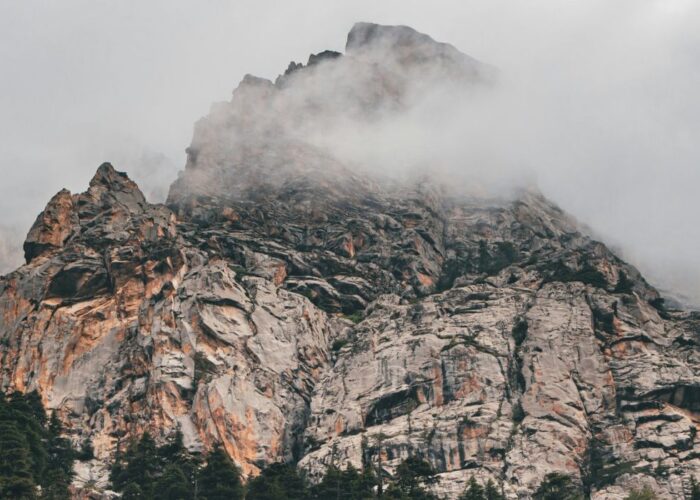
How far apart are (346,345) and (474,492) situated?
4155 cm

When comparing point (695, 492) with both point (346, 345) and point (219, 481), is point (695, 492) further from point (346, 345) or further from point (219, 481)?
point (346, 345)

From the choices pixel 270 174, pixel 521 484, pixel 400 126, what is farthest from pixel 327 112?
pixel 521 484

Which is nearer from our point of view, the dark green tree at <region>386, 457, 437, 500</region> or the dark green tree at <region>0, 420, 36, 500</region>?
the dark green tree at <region>0, 420, 36, 500</region>

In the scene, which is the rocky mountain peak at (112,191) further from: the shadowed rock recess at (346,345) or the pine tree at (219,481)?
the pine tree at (219,481)

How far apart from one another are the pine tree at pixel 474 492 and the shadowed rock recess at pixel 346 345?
392cm

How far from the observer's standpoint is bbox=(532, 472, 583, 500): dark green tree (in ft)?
315

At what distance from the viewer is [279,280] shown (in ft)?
474

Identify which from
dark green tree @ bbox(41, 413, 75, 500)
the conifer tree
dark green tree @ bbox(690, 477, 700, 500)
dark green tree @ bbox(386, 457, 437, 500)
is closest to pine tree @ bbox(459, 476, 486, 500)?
dark green tree @ bbox(386, 457, 437, 500)

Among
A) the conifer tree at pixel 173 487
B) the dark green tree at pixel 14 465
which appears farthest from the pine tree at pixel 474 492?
the dark green tree at pixel 14 465

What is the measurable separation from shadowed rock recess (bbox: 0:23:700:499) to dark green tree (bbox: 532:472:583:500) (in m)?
2.33

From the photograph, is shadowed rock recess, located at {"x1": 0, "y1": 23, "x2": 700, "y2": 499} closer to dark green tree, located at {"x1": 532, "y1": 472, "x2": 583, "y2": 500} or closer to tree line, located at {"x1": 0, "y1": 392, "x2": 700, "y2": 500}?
dark green tree, located at {"x1": 532, "y1": 472, "x2": 583, "y2": 500}

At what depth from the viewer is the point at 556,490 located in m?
96.9

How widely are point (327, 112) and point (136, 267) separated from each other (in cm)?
7436

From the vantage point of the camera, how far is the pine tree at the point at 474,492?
91375 mm
